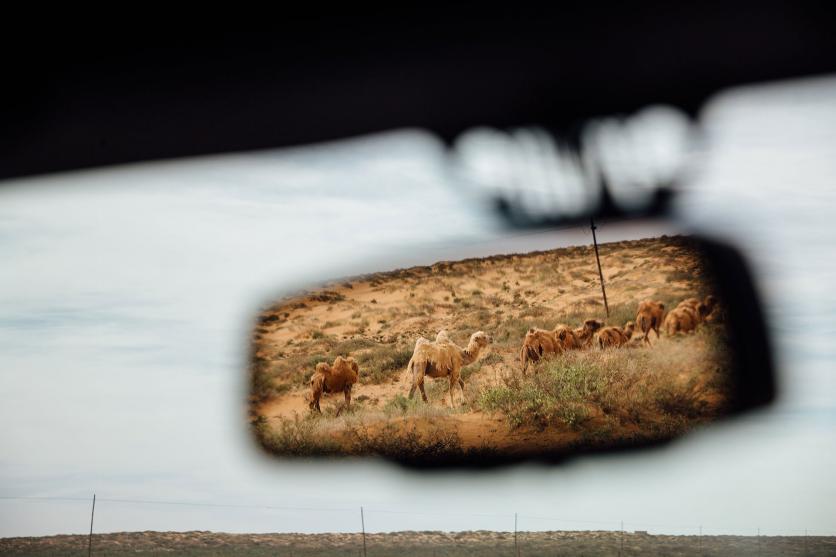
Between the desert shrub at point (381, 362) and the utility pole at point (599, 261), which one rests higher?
the utility pole at point (599, 261)

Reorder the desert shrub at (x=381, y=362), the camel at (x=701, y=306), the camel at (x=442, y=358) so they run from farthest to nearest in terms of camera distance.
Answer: the desert shrub at (x=381, y=362) → the camel at (x=442, y=358) → the camel at (x=701, y=306)

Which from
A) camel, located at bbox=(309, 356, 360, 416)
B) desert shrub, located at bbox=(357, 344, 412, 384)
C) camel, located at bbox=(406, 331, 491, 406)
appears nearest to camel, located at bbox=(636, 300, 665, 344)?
camel, located at bbox=(406, 331, 491, 406)

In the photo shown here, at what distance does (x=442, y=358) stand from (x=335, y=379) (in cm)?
50

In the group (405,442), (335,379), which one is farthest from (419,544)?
(335,379)

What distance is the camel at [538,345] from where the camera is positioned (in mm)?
4074

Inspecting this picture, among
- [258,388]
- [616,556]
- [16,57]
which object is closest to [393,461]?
[258,388]

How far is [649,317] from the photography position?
3.88 m

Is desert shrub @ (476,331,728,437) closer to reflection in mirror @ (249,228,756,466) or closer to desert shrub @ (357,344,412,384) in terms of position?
reflection in mirror @ (249,228,756,466)

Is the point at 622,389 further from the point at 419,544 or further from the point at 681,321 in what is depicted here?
the point at 419,544

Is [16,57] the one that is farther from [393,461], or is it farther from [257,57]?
[393,461]

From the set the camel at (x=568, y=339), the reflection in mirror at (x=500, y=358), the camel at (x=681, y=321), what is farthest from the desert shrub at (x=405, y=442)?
the camel at (x=681, y=321)

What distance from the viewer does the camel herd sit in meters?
3.76

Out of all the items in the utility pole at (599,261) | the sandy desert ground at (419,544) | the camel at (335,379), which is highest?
the utility pole at (599,261)

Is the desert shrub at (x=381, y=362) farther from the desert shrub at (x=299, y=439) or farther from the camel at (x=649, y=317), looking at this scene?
the camel at (x=649, y=317)
